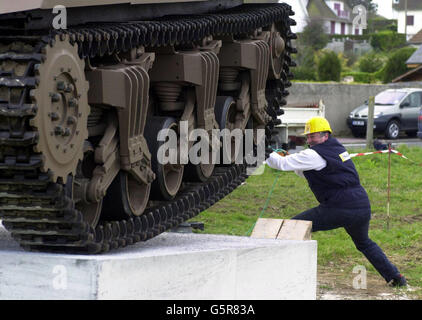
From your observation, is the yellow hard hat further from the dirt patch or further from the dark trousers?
the dirt patch

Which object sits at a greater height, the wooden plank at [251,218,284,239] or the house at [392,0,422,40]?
the house at [392,0,422,40]

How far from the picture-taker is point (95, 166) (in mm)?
6711

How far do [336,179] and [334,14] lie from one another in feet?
236

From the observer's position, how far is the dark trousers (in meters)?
8.68

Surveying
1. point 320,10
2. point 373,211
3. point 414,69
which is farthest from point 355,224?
point 320,10

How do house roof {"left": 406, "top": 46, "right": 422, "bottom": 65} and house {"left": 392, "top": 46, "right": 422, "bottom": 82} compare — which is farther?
house roof {"left": 406, "top": 46, "right": 422, "bottom": 65}

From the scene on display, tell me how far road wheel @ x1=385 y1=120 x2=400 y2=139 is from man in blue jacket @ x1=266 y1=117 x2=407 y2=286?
18.8m

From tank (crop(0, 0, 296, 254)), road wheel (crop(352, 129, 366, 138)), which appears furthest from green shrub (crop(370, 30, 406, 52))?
tank (crop(0, 0, 296, 254))

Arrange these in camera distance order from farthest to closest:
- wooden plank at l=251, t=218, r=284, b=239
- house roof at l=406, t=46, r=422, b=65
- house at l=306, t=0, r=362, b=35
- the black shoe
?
house at l=306, t=0, r=362, b=35, house roof at l=406, t=46, r=422, b=65, the black shoe, wooden plank at l=251, t=218, r=284, b=239

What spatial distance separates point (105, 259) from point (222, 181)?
10.6 feet

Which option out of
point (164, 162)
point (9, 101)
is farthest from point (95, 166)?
point (9, 101)

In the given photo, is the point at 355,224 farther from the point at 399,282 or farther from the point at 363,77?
the point at 363,77

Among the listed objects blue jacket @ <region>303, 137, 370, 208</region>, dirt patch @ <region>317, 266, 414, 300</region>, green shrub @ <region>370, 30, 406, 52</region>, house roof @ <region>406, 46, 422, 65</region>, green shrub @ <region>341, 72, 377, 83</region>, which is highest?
green shrub @ <region>370, 30, 406, 52</region>
